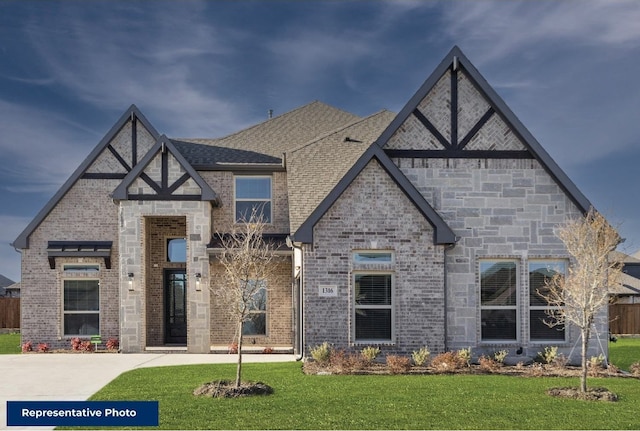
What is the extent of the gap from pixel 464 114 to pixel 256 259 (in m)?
7.75

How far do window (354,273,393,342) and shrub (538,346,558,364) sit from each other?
160 inches

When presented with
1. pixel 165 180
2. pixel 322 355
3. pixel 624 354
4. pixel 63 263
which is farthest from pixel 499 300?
pixel 63 263

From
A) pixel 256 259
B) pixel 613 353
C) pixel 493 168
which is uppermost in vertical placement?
pixel 493 168

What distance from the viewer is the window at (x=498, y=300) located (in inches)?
676

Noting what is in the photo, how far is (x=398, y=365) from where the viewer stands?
15.1 meters

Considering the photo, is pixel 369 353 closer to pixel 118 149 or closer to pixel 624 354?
pixel 624 354

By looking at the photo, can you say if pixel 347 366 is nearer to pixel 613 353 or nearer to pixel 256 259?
pixel 256 259

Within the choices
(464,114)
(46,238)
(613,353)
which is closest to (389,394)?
(464,114)

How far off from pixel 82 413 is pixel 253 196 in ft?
41.4

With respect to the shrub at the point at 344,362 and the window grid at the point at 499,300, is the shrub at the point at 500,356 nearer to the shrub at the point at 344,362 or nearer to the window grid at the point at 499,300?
the window grid at the point at 499,300

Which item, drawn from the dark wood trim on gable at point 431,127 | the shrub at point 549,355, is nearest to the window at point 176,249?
the dark wood trim on gable at point 431,127

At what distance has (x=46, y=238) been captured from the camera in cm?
2234

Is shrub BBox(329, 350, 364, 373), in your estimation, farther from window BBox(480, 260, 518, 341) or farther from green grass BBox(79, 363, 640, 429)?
window BBox(480, 260, 518, 341)

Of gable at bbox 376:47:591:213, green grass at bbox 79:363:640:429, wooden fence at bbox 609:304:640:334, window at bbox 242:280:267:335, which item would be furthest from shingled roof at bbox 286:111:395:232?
wooden fence at bbox 609:304:640:334
